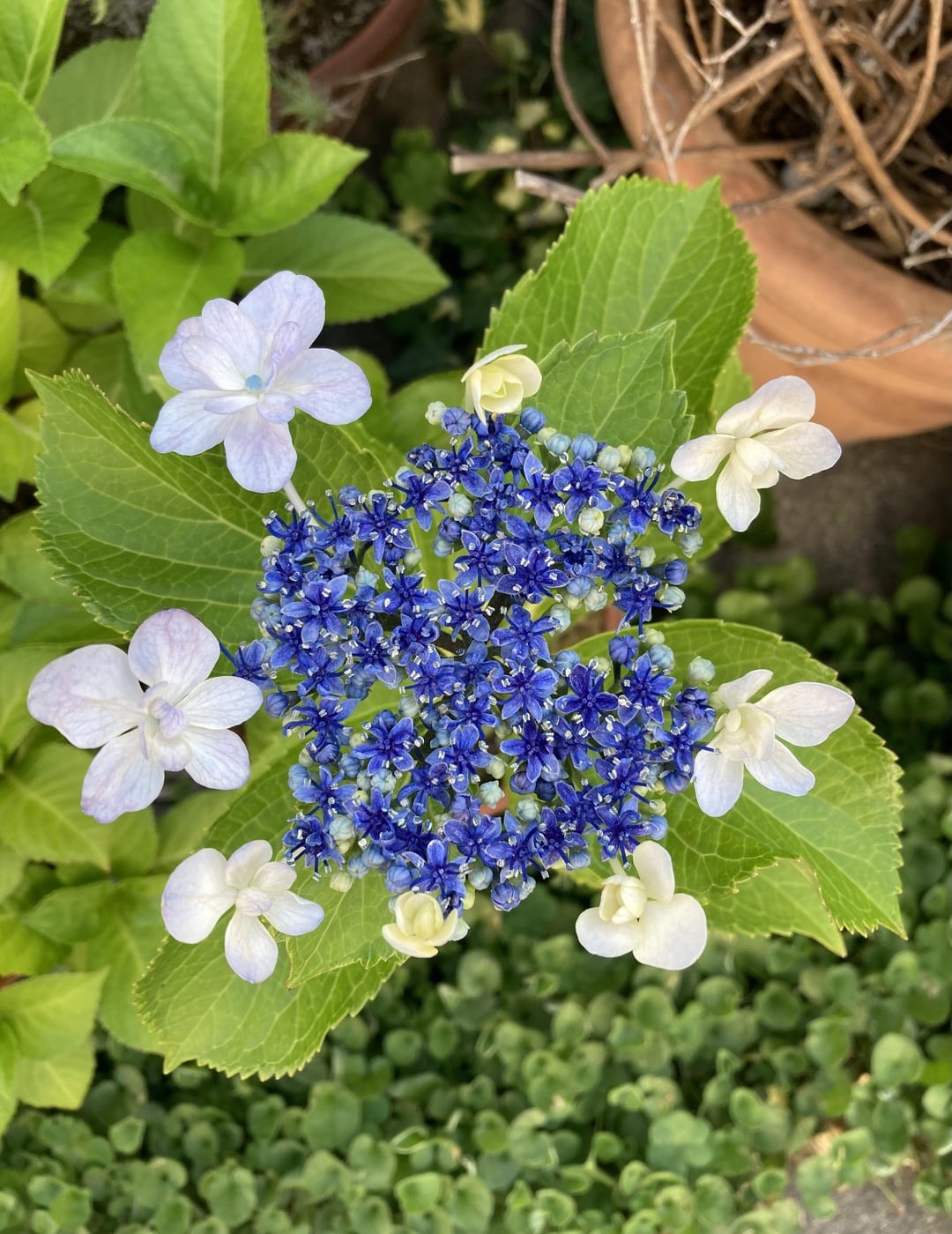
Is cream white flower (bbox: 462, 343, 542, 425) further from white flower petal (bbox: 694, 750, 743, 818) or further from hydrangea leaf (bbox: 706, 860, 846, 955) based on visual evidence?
hydrangea leaf (bbox: 706, 860, 846, 955)

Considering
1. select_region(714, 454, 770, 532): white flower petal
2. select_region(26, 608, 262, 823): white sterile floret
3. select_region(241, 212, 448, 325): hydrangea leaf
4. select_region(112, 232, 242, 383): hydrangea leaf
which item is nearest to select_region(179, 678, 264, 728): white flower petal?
select_region(26, 608, 262, 823): white sterile floret

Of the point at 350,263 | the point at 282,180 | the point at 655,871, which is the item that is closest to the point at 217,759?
the point at 655,871

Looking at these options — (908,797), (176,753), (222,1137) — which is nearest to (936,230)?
(908,797)

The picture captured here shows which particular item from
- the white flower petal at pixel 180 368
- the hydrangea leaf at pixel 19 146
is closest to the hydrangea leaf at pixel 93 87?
the hydrangea leaf at pixel 19 146

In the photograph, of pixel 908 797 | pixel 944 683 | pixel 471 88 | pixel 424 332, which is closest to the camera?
pixel 908 797

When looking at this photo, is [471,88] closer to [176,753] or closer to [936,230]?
[936,230]
